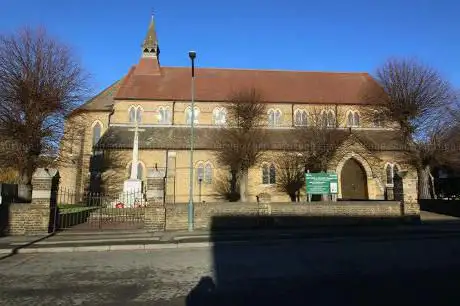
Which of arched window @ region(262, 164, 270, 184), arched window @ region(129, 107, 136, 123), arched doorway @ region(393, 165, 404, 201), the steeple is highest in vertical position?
the steeple

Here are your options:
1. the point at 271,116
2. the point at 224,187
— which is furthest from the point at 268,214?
the point at 271,116

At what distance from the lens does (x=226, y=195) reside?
3519cm

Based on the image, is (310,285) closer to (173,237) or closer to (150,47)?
(173,237)

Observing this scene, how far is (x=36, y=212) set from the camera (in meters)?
17.1

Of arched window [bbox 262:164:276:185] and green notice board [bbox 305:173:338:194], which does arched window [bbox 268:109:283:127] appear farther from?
green notice board [bbox 305:173:338:194]

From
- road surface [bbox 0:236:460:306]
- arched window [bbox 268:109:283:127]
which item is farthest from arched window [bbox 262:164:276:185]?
road surface [bbox 0:236:460:306]

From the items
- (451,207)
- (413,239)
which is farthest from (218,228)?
(451,207)

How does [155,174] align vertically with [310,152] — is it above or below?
below

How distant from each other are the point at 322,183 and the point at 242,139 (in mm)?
10354

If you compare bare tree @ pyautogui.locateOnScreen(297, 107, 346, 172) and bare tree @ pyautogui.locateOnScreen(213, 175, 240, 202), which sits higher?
bare tree @ pyautogui.locateOnScreen(297, 107, 346, 172)

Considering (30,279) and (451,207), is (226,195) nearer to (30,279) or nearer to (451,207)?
(451,207)

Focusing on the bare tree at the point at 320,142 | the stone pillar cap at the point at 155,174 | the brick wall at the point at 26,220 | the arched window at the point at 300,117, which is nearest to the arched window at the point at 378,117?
the bare tree at the point at 320,142

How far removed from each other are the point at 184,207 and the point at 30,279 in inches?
400

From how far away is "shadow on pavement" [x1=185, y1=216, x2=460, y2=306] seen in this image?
21.5ft
